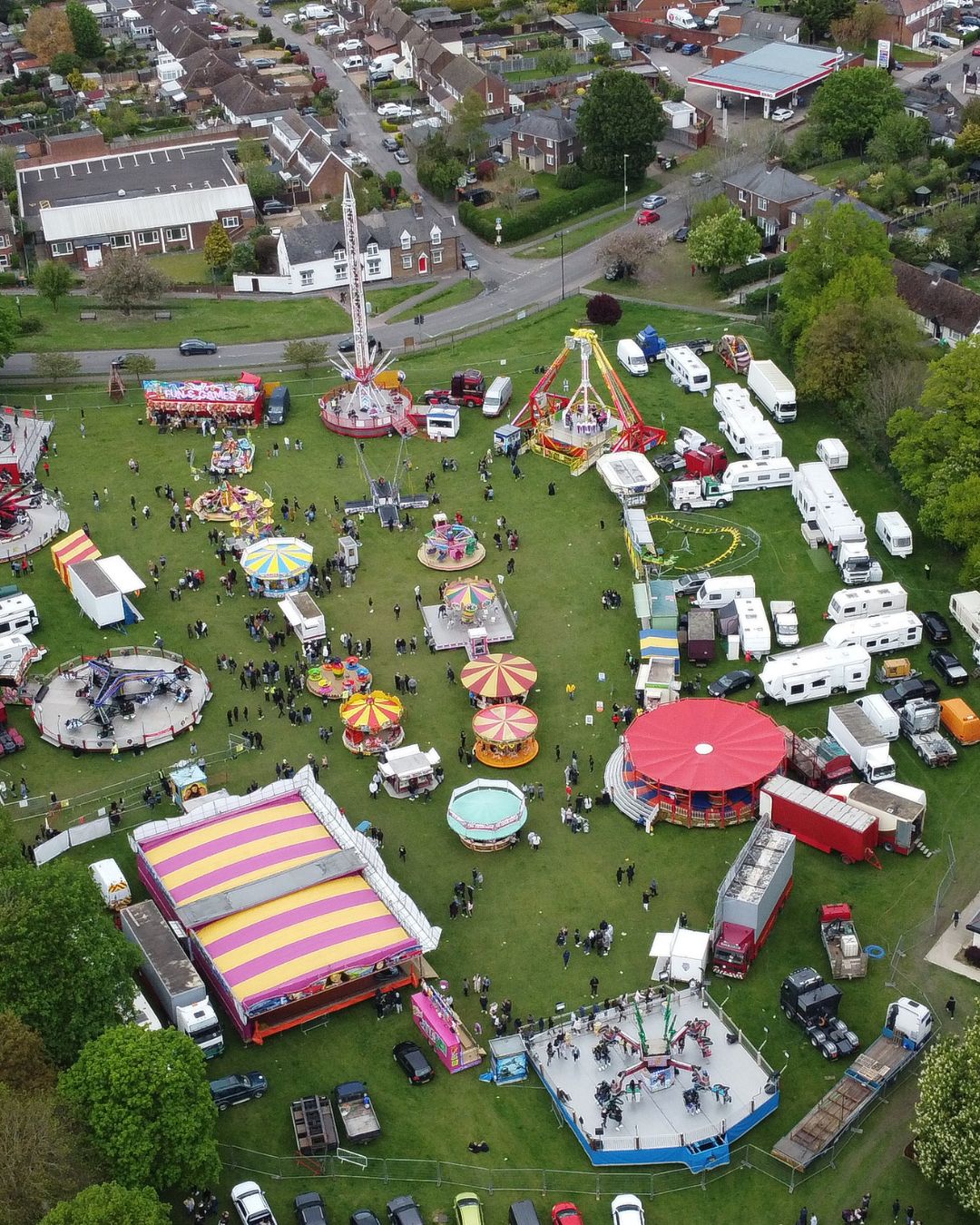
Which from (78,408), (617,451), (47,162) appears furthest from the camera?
(47,162)

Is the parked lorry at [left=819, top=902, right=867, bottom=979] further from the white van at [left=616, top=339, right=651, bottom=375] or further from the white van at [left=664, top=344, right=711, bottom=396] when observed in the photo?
the white van at [left=616, top=339, right=651, bottom=375]

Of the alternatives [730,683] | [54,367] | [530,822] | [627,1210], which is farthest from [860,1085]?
[54,367]

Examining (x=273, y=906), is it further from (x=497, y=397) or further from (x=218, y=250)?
(x=218, y=250)

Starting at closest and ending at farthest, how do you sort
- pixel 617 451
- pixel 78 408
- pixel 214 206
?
pixel 617 451, pixel 78 408, pixel 214 206

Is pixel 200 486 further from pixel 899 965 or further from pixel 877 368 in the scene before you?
pixel 899 965

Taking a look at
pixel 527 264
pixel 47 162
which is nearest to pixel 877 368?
pixel 527 264

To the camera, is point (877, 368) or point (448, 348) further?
point (448, 348)
